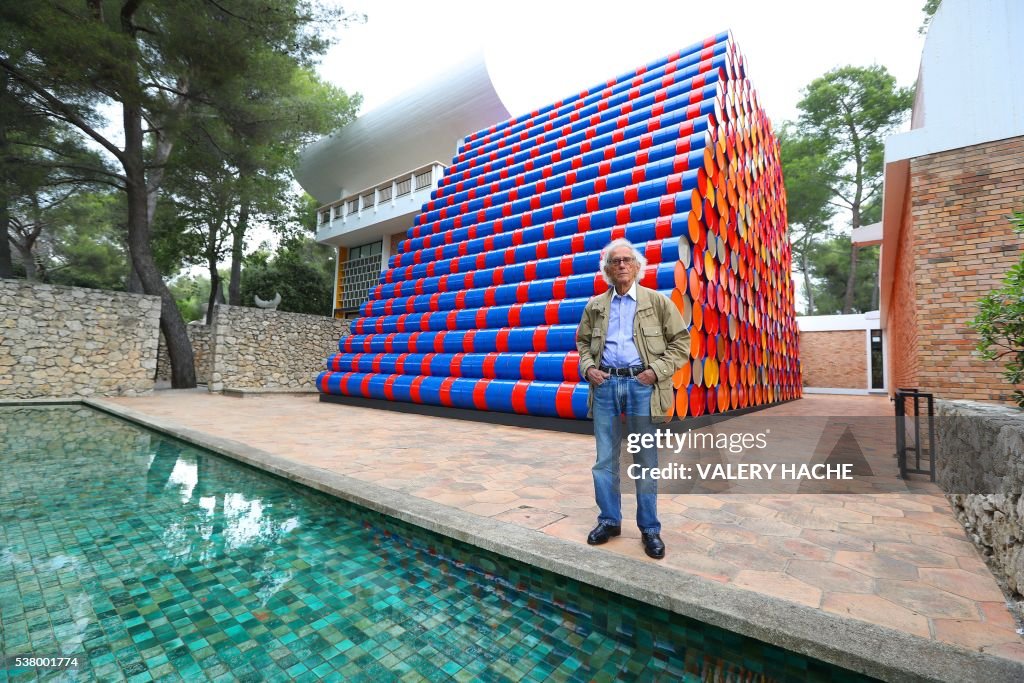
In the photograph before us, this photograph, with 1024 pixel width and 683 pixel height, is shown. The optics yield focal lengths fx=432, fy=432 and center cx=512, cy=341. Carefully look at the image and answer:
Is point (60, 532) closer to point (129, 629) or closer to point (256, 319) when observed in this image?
point (129, 629)

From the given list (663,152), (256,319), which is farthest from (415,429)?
(256,319)

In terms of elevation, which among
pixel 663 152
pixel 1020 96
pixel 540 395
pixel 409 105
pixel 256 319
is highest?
pixel 409 105

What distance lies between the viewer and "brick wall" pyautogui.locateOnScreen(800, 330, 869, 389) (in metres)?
14.8

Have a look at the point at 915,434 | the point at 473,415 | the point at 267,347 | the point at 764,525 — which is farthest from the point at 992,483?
the point at 267,347

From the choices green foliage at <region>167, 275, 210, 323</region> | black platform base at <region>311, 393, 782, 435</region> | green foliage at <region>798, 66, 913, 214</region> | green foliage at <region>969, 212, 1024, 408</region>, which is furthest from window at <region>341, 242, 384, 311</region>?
green foliage at <region>798, 66, 913, 214</region>

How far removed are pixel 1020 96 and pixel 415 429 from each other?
636 centimetres

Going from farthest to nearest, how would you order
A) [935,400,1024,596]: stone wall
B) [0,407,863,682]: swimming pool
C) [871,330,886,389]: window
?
[871,330,886,389]: window → [935,400,1024,596]: stone wall → [0,407,863,682]: swimming pool

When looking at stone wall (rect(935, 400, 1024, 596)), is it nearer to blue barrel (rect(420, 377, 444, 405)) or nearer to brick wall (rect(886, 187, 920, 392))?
brick wall (rect(886, 187, 920, 392))

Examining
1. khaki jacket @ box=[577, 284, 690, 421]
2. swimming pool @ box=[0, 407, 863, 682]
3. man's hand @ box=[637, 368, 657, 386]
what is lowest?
swimming pool @ box=[0, 407, 863, 682]

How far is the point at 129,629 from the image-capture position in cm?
132

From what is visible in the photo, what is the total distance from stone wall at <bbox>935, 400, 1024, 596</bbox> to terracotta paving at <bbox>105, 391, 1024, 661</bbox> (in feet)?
0.31

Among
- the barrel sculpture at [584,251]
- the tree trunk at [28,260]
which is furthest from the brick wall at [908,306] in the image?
the tree trunk at [28,260]

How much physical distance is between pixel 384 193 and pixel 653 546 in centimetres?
1473

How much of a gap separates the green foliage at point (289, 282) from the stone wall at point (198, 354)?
131 inches
